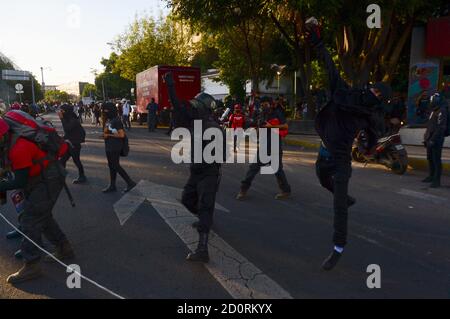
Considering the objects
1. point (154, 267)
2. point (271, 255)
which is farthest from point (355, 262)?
point (154, 267)

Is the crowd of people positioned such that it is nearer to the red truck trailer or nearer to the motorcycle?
the motorcycle

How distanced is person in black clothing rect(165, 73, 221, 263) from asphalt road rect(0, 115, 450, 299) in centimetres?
33

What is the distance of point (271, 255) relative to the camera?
167 inches

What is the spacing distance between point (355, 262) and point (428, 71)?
14.1 meters

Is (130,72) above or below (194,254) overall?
above

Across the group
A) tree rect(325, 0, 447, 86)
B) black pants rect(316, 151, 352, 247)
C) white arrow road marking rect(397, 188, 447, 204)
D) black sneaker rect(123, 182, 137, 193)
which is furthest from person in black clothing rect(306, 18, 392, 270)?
tree rect(325, 0, 447, 86)

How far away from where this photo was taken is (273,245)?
4543 millimetres

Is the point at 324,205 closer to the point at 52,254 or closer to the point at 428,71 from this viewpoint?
the point at 52,254

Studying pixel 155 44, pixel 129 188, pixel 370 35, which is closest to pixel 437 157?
pixel 129 188

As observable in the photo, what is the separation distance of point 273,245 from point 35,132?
2756 mm

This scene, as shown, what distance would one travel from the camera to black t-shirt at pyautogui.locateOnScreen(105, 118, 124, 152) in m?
7.29

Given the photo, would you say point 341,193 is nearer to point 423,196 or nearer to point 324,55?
point 324,55

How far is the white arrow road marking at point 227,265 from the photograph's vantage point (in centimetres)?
345
